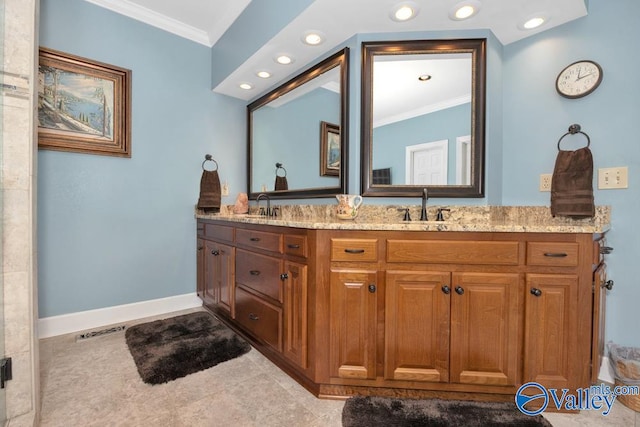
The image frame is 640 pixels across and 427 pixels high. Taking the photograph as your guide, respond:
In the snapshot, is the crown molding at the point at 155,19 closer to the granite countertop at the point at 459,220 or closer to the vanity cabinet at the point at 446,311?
the granite countertop at the point at 459,220

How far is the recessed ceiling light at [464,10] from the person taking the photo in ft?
5.54

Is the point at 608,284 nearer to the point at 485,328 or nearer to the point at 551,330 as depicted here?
the point at 551,330

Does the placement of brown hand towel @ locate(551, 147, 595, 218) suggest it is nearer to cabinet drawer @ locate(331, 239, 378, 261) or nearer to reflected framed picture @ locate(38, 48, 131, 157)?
cabinet drawer @ locate(331, 239, 378, 261)

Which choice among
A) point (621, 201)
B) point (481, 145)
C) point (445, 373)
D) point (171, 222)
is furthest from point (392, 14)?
point (171, 222)

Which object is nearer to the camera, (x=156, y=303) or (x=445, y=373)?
(x=445, y=373)

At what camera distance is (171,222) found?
2795 mm

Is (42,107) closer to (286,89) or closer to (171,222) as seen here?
(171,222)

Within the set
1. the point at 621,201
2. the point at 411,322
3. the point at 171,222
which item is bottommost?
the point at 411,322

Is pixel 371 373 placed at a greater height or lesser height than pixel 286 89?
lesser

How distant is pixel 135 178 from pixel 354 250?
7.21 ft

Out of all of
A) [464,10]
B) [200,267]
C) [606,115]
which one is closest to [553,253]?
[606,115]

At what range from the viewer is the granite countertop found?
1.43 metres

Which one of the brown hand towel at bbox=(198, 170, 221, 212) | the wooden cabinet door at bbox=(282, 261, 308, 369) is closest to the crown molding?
the brown hand towel at bbox=(198, 170, 221, 212)

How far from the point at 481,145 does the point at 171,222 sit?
9.00 feet
